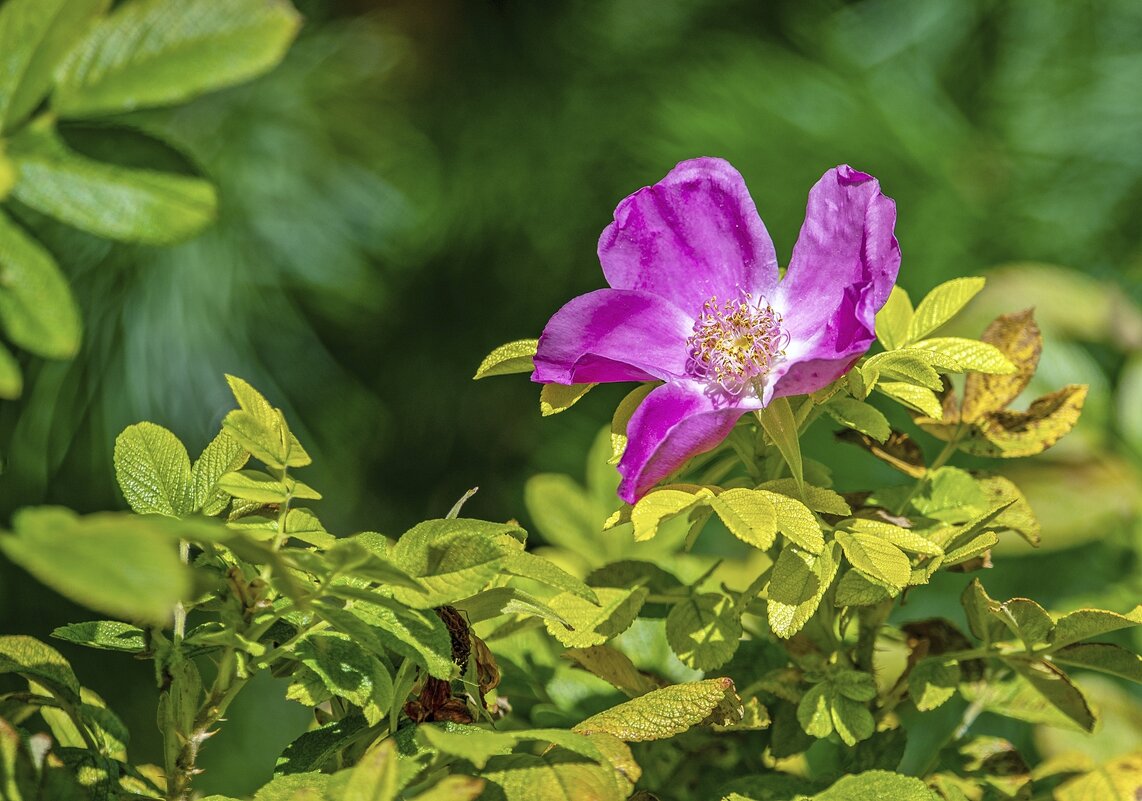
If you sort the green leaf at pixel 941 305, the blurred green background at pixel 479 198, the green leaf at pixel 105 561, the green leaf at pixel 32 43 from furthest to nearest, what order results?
the blurred green background at pixel 479 198, the green leaf at pixel 941 305, the green leaf at pixel 32 43, the green leaf at pixel 105 561

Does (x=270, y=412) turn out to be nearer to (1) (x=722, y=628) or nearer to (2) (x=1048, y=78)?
(1) (x=722, y=628)

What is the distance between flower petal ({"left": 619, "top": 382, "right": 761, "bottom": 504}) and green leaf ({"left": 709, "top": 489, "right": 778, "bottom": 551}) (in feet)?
0.07

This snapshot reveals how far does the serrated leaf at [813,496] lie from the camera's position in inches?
15.1

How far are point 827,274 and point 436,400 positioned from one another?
109 cm

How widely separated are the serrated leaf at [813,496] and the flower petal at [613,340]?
2.4 inches

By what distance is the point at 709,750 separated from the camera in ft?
1.56

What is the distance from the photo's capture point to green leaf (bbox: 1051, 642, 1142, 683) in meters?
0.40

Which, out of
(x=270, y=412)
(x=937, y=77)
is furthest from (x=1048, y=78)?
(x=270, y=412)

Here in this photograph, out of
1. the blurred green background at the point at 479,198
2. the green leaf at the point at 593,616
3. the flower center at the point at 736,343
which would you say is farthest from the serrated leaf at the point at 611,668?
the blurred green background at the point at 479,198

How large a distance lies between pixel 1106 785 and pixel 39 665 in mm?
391

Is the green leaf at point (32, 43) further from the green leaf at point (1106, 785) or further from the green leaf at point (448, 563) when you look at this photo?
the green leaf at point (1106, 785)

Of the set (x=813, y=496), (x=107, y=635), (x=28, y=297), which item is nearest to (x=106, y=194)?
(x=28, y=297)

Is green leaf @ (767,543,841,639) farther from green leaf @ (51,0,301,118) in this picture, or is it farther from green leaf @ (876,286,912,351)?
green leaf @ (51,0,301,118)

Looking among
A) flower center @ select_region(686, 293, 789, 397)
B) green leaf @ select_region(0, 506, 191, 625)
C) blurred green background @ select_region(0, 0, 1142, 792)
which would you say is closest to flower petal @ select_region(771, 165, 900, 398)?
flower center @ select_region(686, 293, 789, 397)
